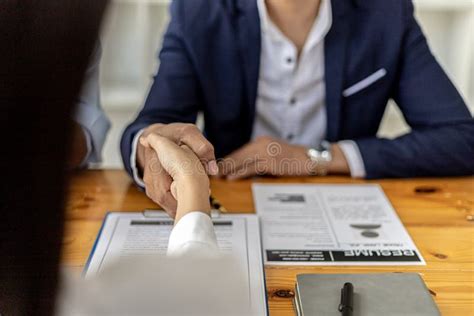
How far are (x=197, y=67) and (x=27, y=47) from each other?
1053 mm

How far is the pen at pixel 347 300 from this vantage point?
2.51 ft

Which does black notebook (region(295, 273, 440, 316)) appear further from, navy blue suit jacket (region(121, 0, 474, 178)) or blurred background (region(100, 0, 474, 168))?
blurred background (region(100, 0, 474, 168))

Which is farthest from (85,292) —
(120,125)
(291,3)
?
(120,125)

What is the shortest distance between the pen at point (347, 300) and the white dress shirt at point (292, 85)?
76 centimetres

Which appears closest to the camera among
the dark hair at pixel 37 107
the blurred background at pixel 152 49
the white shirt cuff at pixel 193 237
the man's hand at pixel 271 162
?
the dark hair at pixel 37 107

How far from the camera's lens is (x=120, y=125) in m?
2.66

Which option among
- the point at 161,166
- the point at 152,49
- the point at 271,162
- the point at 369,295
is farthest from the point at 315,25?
the point at 152,49

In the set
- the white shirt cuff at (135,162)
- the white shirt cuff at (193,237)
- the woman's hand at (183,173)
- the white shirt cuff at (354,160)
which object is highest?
the white shirt cuff at (354,160)

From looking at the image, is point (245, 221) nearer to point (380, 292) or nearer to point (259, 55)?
point (380, 292)

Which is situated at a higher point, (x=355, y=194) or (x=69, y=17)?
(x=355, y=194)

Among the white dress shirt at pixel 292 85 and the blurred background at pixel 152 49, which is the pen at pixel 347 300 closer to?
the white dress shirt at pixel 292 85

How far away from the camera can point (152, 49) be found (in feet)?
8.21

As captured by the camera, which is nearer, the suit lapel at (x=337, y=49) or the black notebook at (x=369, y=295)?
the black notebook at (x=369, y=295)

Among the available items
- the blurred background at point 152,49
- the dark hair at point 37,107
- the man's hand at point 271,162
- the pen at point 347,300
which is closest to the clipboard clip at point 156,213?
the man's hand at point 271,162
